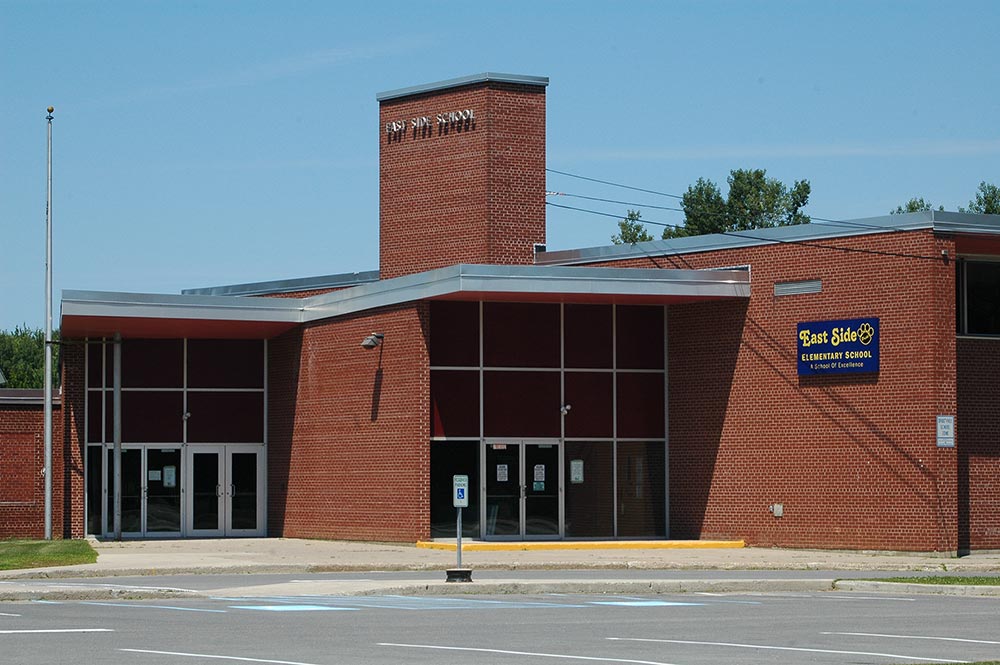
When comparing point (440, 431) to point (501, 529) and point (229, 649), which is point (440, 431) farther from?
point (229, 649)

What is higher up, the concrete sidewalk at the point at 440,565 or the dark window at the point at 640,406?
the dark window at the point at 640,406

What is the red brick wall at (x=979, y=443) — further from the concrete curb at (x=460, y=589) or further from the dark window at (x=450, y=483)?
the dark window at (x=450, y=483)

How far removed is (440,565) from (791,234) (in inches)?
417

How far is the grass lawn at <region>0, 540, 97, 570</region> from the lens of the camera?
27.2 metres

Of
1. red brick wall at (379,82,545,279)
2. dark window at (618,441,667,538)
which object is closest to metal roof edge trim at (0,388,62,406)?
red brick wall at (379,82,545,279)

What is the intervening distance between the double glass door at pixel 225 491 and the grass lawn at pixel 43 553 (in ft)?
13.2

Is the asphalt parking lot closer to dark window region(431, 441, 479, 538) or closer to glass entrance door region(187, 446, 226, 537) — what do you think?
dark window region(431, 441, 479, 538)

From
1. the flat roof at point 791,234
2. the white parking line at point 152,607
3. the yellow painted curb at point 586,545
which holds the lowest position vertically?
the yellow painted curb at point 586,545

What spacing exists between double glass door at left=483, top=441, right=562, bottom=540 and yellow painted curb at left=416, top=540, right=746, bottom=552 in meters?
0.71

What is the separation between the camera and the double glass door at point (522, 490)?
111 ft

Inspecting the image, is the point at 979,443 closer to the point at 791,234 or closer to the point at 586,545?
the point at 791,234

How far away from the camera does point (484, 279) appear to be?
31.3 meters

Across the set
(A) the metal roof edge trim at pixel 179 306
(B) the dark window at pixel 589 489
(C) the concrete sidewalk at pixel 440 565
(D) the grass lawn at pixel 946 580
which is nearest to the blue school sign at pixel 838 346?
(C) the concrete sidewalk at pixel 440 565

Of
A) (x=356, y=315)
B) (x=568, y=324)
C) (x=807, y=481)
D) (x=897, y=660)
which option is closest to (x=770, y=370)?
(x=807, y=481)
